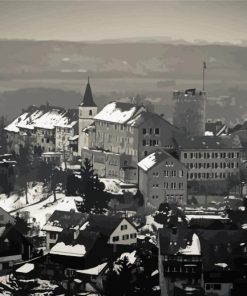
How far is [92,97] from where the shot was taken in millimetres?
30375

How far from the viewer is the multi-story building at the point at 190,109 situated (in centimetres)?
2989

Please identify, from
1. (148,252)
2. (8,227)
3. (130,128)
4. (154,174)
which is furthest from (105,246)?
(130,128)

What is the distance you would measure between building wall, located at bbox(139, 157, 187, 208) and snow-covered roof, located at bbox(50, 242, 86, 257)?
6.00 m

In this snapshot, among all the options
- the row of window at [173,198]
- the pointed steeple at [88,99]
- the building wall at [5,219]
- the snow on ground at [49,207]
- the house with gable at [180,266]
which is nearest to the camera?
the house with gable at [180,266]

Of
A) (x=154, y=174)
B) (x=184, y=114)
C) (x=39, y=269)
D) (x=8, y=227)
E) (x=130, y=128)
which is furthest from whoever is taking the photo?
(x=184, y=114)

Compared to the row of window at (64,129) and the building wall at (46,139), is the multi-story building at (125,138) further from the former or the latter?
the building wall at (46,139)

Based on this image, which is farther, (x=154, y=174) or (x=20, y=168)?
(x=20, y=168)

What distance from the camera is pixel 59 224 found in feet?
70.6

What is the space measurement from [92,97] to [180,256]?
12.4 m

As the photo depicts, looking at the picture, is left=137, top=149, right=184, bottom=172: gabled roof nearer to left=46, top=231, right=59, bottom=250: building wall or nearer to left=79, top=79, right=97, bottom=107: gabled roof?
left=79, top=79, right=97, bottom=107: gabled roof

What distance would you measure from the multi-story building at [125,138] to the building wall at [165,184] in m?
1.49

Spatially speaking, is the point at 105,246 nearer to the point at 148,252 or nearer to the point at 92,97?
the point at 148,252

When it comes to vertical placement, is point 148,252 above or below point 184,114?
below

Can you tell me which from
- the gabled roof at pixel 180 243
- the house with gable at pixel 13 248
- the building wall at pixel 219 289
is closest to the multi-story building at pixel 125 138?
the house with gable at pixel 13 248
